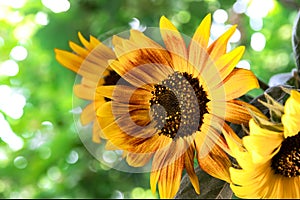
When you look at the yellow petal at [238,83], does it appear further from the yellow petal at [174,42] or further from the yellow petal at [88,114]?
the yellow petal at [88,114]

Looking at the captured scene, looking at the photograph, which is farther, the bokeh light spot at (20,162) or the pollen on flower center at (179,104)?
the bokeh light spot at (20,162)

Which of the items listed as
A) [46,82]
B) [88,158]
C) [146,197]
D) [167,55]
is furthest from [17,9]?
[167,55]

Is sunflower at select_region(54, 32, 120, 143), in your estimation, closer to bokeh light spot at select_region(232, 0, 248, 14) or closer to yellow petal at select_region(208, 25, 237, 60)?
yellow petal at select_region(208, 25, 237, 60)

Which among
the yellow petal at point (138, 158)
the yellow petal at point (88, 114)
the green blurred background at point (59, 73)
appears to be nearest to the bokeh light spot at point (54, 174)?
the green blurred background at point (59, 73)

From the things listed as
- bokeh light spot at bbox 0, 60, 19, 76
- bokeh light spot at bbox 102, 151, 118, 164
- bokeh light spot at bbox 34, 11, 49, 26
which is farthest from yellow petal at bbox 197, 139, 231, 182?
bokeh light spot at bbox 0, 60, 19, 76

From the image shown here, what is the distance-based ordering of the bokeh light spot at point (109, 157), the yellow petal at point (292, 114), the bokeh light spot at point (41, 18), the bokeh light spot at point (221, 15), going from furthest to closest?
the bokeh light spot at point (41, 18) → the bokeh light spot at point (221, 15) → the bokeh light spot at point (109, 157) → the yellow petal at point (292, 114)

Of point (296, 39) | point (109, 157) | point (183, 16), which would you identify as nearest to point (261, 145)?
point (296, 39)
